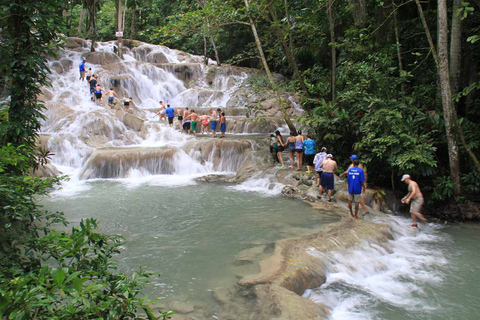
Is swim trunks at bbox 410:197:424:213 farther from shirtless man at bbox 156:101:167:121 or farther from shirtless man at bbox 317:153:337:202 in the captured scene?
shirtless man at bbox 156:101:167:121

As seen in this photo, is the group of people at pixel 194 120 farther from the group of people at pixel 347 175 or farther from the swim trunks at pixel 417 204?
the swim trunks at pixel 417 204

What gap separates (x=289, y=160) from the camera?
1395 centimetres

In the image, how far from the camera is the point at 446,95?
8781mm

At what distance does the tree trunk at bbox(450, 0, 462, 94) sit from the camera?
357 inches

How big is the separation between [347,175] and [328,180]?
37.5 inches

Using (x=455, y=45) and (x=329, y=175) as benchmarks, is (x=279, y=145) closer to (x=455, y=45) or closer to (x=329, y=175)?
(x=329, y=175)

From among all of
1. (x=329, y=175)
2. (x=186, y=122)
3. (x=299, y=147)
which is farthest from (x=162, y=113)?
(x=329, y=175)

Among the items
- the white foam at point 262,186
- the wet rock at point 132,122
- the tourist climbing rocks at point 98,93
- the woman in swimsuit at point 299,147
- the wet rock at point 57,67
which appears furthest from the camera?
the wet rock at point 57,67

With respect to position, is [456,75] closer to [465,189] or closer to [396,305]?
[465,189]

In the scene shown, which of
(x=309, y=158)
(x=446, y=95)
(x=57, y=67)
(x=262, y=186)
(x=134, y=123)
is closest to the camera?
(x=446, y=95)

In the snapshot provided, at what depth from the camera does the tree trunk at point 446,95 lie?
862 centimetres

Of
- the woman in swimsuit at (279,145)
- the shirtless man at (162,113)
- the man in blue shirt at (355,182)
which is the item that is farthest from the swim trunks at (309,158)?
the shirtless man at (162,113)

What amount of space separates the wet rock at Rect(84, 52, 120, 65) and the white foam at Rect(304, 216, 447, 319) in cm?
2347

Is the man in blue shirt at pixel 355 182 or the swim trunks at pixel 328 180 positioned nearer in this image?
the man in blue shirt at pixel 355 182
